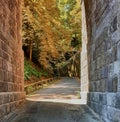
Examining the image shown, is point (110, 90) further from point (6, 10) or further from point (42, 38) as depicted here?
point (42, 38)

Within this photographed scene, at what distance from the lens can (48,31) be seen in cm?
2292

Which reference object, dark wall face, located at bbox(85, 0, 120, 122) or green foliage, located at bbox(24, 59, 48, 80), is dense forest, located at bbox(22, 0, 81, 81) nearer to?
green foliage, located at bbox(24, 59, 48, 80)

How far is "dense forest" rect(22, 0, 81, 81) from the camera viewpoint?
2181 centimetres

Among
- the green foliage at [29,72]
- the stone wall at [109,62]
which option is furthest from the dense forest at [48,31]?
the stone wall at [109,62]

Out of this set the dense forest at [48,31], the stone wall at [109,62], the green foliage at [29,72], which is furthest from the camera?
the green foliage at [29,72]

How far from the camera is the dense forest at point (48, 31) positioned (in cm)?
2181

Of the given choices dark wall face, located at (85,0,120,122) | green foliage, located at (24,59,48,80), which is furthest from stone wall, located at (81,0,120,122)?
green foliage, located at (24,59,48,80)

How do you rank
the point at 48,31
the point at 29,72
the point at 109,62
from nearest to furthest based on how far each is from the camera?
the point at 109,62 < the point at 48,31 < the point at 29,72

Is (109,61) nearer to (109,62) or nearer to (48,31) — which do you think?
(109,62)

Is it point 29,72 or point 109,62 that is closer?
point 109,62

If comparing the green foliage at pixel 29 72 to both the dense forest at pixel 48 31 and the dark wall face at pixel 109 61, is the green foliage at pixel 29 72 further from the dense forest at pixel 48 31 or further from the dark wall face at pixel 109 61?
the dark wall face at pixel 109 61

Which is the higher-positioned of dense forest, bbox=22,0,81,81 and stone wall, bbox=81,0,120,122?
dense forest, bbox=22,0,81,81

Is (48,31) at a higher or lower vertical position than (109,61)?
higher

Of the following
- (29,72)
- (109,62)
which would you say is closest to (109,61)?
(109,62)
